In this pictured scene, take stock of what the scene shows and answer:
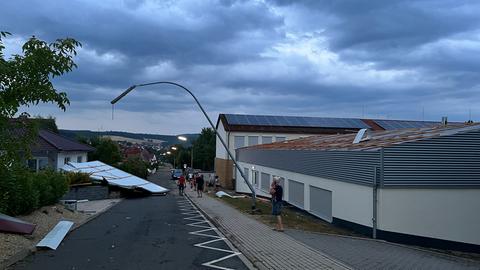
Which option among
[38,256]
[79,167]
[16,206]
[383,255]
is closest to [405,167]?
[383,255]

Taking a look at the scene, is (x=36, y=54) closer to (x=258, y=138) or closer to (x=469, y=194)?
(x=469, y=194)

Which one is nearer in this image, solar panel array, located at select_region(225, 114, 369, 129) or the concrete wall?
solar panel array, located at select_region(225, 114, 369, 129)

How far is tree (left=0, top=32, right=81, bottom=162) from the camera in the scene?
27.4 feet

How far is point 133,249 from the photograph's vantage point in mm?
12039

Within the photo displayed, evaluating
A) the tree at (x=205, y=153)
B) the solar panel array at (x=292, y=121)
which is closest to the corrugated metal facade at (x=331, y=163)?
the solar panel array at (x=292, y=121)

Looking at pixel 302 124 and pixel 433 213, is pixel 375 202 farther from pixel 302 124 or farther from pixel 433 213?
pixel 302 124

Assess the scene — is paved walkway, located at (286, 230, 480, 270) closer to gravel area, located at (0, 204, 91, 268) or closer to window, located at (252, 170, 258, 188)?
gravel area, located at (0, 204, 91, 268)

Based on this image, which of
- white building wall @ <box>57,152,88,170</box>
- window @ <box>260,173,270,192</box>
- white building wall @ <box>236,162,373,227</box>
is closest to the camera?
white building wall @ <box>236,162,373,227</box>

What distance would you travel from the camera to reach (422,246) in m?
15.4

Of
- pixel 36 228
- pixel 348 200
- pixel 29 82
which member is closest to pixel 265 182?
pixel 348 200

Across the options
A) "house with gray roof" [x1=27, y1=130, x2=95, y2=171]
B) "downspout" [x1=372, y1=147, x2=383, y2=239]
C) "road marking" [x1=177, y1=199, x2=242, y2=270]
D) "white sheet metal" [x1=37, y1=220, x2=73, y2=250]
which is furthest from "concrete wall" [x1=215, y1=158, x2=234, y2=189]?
"downspout" [x1=372, y1=147, x2=383, y2=239]

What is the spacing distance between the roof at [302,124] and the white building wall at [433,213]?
3887 cm

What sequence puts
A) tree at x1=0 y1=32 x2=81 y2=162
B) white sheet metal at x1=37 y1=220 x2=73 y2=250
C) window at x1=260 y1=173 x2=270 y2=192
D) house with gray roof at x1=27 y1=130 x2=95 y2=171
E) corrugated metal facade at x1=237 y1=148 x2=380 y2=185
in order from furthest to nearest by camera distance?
house with gray roof at x1=27 y1=130 x2=95 y2=171 < window at x1=260 y1=173 x2=270 y2=192 < corrugated metal facade at x1=237 y1=148 x2=380 y2=185 < white sheet metal at x1=37 y1=220 x2=73 y2=250 < tree at x1=0 y1=32 x2=81 y2=162

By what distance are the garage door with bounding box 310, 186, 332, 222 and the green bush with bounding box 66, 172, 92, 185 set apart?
1641 cm
